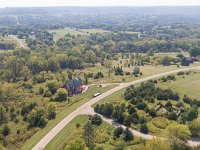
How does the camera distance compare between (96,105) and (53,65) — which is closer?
(96,105)

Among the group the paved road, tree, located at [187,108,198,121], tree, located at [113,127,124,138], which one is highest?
tree, located at [187,108,198,121]

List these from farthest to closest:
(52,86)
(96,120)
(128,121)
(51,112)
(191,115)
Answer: (52,86) → (51,112) → (191,115) → (96,120) → (128,121)

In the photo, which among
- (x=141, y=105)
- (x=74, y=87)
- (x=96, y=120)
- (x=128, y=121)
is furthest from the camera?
(x=74, y=87)

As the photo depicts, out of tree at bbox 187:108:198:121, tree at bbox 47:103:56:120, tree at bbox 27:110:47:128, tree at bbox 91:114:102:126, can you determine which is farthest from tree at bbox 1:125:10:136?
tree at bbox 187:108:198:121

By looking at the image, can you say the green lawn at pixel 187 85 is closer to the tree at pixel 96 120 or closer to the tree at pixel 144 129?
the tree at pixel 144 129

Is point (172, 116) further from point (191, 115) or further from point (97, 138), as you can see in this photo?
point (97, 138)

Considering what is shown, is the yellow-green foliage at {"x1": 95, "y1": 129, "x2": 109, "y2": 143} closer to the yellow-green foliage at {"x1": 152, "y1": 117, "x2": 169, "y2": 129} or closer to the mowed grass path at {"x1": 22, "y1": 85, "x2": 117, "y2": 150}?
the mowed grass path at {"x1": 22, "y1": 85, "x2": 117, "y2": 150}

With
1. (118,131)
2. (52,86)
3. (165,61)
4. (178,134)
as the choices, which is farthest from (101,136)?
(165,61)

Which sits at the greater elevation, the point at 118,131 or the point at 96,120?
the point at 118,131

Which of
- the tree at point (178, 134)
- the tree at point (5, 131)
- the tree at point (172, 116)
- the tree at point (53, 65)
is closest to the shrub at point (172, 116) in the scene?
the tree at point (172, 116)
